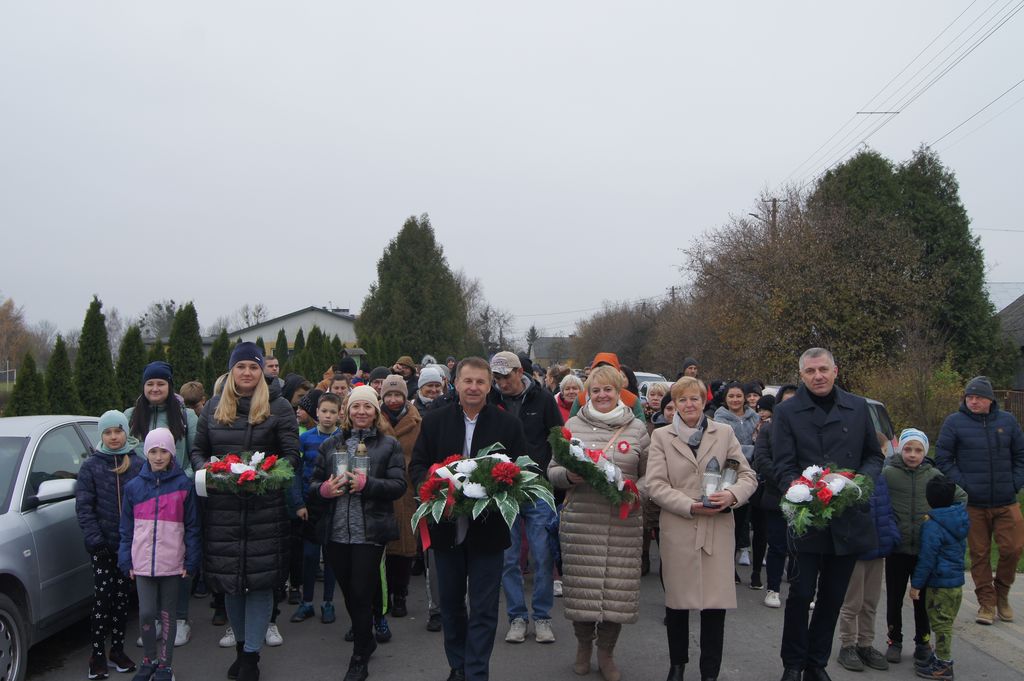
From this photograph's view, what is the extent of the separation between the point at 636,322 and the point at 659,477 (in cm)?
5880

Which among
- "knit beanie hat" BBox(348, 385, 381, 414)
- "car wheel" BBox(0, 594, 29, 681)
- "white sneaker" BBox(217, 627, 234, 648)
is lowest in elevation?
"white sneaker" BBox(217, 627, 234, 648)

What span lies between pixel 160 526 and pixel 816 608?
4.55 m

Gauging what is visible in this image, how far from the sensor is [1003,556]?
23.9 feet

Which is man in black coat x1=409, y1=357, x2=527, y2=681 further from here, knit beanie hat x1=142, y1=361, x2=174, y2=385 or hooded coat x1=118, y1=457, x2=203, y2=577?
knit beanie hat x1=142, y1=361, x2=174, y2=385

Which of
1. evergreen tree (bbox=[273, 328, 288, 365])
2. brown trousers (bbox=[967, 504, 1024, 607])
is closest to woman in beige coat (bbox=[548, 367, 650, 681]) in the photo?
brown trousers (bbox=[967, 504, 1024, 607])

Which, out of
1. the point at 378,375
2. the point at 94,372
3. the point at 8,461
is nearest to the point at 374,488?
the point at 8,461

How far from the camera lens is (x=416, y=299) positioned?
56.5m

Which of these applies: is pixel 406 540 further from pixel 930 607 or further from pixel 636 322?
pixel 636 322

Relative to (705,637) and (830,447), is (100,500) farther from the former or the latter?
(830,447)

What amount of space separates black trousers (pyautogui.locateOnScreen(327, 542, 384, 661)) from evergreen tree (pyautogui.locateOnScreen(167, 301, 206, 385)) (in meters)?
14.6

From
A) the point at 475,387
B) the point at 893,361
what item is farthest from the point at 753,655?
the point at 893,361

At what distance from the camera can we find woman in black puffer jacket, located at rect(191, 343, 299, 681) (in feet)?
17.9

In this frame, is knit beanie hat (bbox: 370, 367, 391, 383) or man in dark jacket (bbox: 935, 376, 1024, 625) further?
knit beanie hat (bbox: 370, 367, 391, 383)

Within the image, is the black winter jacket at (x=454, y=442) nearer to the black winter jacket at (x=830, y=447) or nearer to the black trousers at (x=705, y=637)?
the black trousers at (x=705, y=637)
